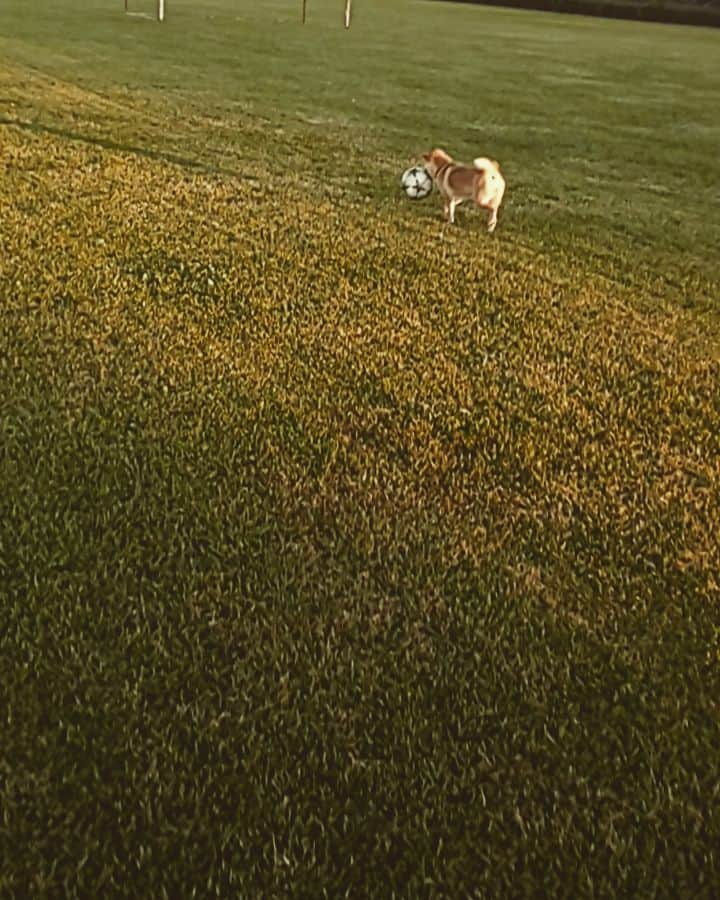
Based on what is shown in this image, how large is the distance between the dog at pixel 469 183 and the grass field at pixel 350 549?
0.49ft

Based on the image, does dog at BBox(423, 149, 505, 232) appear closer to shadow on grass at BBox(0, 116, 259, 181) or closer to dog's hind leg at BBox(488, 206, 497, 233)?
dog's hind leg at BBox(488, 206, 497, 233)

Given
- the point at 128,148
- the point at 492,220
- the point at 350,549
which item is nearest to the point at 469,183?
the point at 492,220

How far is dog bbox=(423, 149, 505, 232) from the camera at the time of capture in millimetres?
4500

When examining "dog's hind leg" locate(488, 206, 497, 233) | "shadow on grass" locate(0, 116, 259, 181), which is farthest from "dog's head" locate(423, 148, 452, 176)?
"shadow on grass" locate(0, 116, 259, 181)

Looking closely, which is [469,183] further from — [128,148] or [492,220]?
[128,148]

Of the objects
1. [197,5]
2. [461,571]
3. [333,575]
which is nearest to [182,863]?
[333,575]

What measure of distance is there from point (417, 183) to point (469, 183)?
2.47 ft

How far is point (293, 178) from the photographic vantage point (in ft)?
18.4

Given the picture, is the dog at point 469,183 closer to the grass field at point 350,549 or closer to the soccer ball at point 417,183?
the grass field at point 350,549

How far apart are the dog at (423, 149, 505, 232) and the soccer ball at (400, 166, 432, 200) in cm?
38

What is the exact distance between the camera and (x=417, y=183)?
524cm

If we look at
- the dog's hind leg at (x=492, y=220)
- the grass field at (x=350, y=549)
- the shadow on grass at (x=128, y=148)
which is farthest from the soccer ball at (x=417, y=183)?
the shadow on grass at (x=128, y=148)

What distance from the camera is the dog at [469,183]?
4.50m

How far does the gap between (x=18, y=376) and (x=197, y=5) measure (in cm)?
2334
